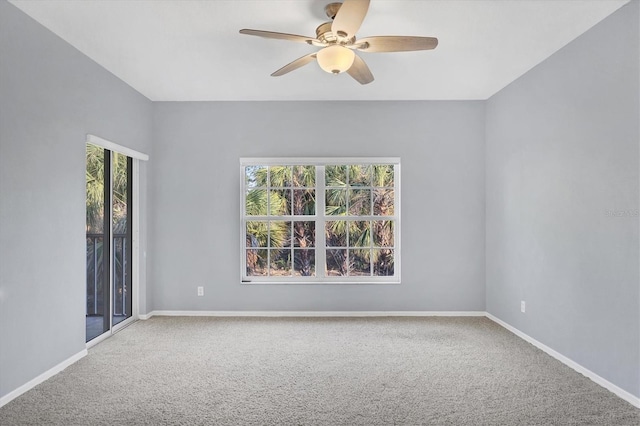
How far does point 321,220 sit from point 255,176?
984mm

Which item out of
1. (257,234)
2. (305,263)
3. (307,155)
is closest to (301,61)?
(307,155)

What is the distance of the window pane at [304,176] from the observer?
4836 mm

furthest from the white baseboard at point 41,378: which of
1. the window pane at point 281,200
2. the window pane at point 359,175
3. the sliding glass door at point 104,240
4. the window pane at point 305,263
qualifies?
the window pane at point 359,175

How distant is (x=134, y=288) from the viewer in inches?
182

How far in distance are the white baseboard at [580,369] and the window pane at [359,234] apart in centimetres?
178

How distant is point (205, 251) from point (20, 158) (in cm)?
232

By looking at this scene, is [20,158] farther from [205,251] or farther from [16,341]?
[205,251]

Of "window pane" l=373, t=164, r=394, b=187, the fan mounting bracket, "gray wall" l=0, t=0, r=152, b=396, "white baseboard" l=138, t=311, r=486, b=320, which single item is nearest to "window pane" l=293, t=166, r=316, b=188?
"window pane" l=373, t=164, r=394, b=187

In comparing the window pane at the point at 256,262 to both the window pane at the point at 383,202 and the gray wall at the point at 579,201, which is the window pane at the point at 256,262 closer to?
the window pane at the point at 383,202

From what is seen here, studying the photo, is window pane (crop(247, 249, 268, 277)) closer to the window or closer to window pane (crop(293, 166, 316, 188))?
the window

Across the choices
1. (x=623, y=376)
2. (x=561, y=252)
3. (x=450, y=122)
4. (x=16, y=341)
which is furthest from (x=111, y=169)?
(x=623, y=376)

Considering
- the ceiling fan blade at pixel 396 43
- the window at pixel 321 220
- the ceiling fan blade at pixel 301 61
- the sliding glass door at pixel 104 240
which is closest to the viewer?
the ceiling fan blade at pixel 396 43

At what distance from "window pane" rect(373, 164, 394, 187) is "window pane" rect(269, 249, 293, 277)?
141cm

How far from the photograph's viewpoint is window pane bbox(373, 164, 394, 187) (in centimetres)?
484
